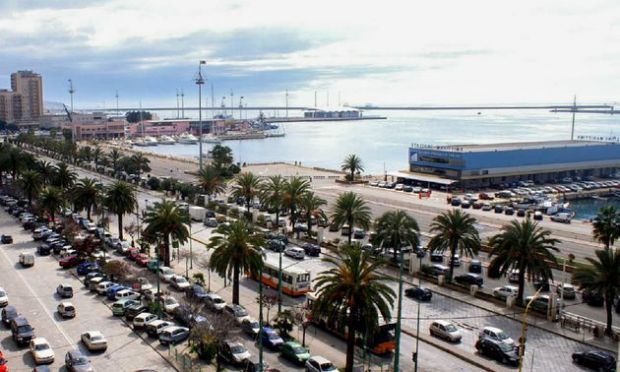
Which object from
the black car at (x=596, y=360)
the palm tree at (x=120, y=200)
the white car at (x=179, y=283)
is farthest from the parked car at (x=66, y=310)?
the black car at (x=596, y=360)

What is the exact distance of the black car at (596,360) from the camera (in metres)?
22.1

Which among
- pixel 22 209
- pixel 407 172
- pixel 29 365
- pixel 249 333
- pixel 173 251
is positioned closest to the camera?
pixel 29 365

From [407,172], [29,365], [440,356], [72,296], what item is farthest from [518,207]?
[29,365]

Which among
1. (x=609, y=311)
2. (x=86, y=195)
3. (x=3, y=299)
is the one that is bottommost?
(x=3, y=299)

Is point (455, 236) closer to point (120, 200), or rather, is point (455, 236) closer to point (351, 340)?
point (351, 340)

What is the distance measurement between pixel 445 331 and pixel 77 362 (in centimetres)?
1455

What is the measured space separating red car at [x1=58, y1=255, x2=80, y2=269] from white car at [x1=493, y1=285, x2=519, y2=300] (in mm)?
24636

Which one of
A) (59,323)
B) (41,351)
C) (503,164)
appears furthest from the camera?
(503,164)

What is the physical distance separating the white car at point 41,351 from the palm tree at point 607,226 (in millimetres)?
29059

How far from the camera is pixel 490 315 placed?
28406 mm

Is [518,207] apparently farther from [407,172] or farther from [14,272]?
[14,272]

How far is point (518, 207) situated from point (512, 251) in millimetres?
35877

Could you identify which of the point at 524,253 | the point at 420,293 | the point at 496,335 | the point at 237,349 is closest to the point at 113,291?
the point at 237,349

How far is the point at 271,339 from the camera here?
23.9 metres
